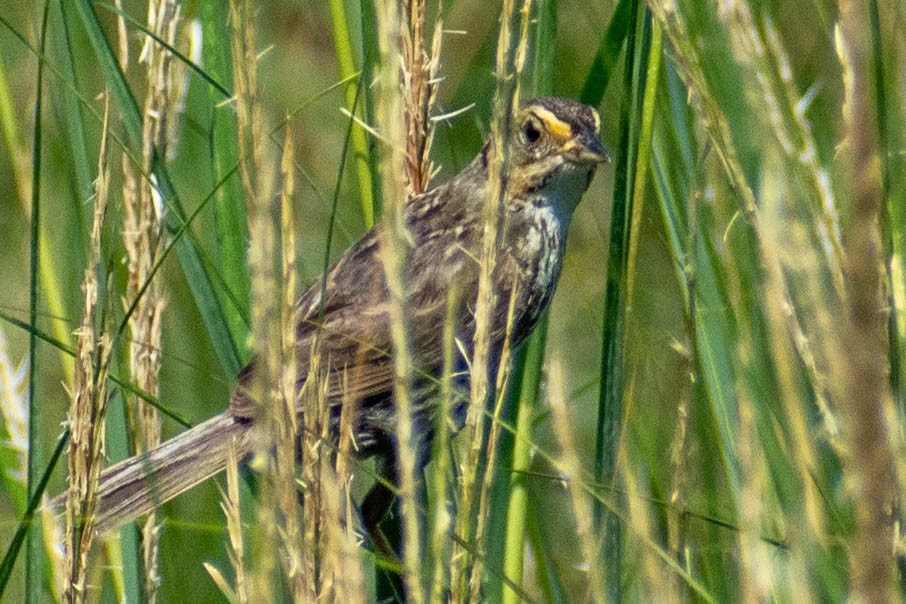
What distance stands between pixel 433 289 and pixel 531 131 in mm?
483

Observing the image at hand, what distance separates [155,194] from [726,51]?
112 centimetres

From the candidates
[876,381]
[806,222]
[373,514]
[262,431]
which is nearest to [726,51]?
[806,222]

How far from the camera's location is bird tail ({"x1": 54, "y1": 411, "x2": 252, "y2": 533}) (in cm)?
249

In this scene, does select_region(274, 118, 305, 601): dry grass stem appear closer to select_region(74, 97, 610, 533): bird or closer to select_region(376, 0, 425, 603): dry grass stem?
select_region(376, 0, 425, 603): dry grass stem

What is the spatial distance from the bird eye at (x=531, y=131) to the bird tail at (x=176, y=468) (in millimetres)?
973

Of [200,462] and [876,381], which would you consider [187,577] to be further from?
[876,381]

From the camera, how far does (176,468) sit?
9.22ft

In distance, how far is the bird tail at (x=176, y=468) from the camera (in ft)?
8.16

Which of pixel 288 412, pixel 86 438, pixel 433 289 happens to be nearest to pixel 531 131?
pixel 433 289

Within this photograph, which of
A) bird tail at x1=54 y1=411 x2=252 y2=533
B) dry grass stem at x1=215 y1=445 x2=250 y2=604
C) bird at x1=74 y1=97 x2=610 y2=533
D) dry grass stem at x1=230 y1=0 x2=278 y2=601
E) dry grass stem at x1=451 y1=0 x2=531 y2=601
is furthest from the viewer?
bird at x1=74 y1=97 x2=610 y2=533

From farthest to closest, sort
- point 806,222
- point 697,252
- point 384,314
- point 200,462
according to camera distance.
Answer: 1. point 384,314
2. point 200,462
3. point 697,252
4. point 806,222

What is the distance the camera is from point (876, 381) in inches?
28.2

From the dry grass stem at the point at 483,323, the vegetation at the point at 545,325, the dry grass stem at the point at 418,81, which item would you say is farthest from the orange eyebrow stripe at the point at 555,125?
the dry grass stem at the point at 483,323

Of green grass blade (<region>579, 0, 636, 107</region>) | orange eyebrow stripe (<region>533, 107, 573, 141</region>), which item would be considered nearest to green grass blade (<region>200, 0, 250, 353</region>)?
green grass blade (<region>579, 0, 636, 107</region>)
